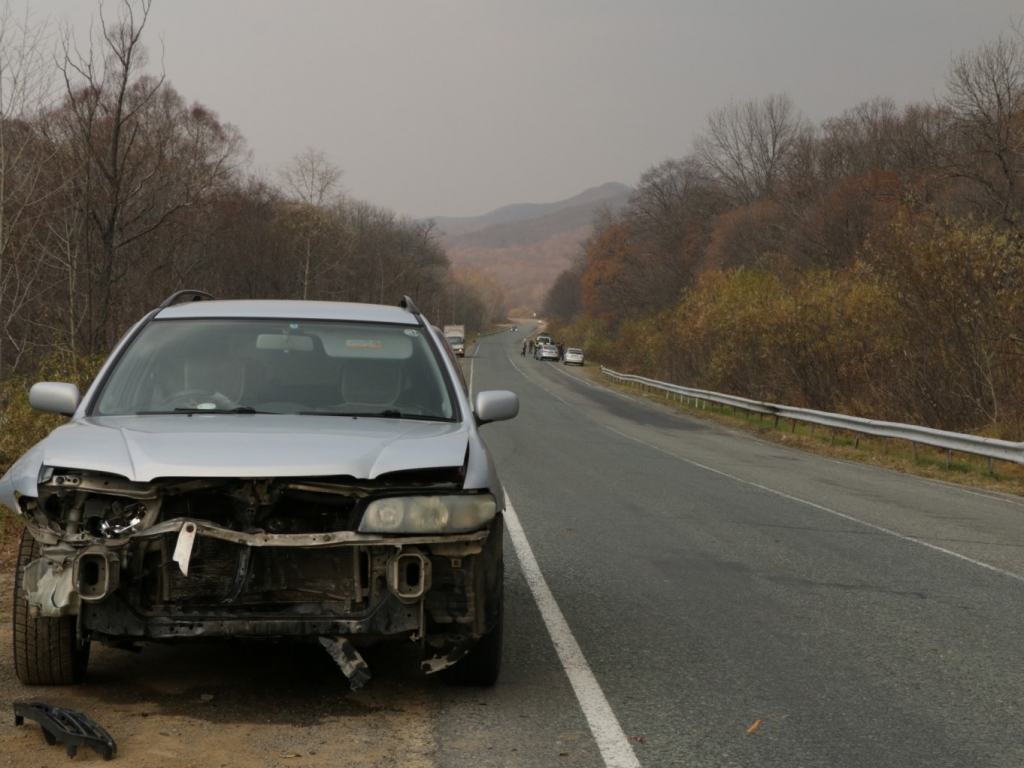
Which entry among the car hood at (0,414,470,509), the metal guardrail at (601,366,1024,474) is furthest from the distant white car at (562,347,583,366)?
the car hood at (0,414,470,509)

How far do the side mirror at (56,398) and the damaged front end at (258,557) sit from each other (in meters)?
1.11

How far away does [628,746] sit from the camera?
4242 millimetres

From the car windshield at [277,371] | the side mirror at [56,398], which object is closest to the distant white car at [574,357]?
the car windshield at [277,371]

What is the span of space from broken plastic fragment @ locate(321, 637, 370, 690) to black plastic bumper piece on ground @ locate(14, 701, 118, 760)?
865mm

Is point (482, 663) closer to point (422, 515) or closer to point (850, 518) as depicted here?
point (422, 515)

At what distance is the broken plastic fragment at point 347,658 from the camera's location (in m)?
4.27

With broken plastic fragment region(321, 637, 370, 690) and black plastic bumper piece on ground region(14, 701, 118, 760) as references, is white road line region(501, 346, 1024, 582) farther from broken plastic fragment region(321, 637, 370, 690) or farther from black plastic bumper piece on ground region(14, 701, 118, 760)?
black plastic bumper piece on ground region(14, 701, 118, 760)

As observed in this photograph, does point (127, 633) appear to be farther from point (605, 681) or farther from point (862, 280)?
point (862, 280)

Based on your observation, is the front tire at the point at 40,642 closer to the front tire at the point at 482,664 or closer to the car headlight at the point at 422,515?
the car headlight at the point at 422,515

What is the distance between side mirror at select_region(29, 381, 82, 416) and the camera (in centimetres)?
533

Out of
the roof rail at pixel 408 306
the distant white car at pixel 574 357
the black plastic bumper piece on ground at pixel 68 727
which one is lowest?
the distant white car at pixel 574 357

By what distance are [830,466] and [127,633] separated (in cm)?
1667

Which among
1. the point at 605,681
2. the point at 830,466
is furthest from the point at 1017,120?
the point at 605,681

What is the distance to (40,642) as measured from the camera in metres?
4.56
